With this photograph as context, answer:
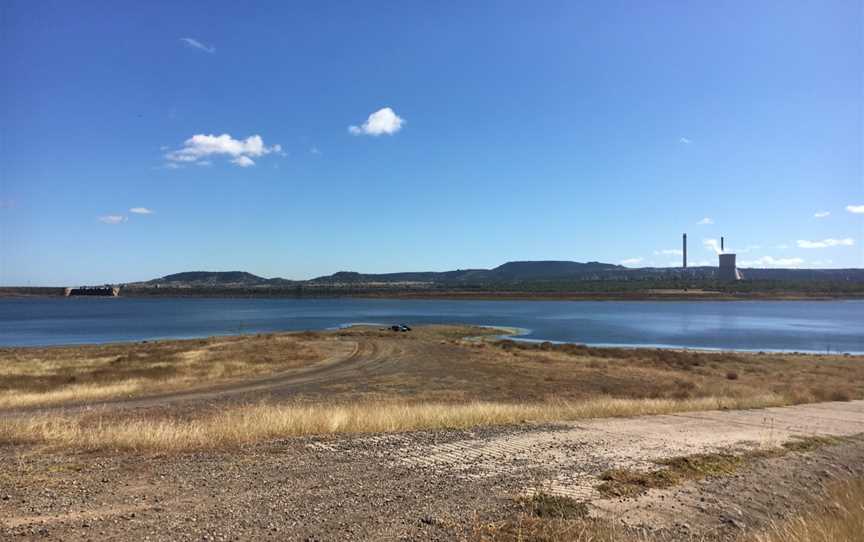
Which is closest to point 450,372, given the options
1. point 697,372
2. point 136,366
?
point 697,372

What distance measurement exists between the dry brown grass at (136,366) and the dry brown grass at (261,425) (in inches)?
481

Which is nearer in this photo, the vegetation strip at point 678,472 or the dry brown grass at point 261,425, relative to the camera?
the vegetation strip at point 678,472

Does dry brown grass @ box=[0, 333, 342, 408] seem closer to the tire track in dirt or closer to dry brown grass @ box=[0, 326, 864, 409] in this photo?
dry brown grass @ box=[0, 326, 864, 409]

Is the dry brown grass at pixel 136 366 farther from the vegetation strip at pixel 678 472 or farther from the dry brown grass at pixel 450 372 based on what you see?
the vegetation strip at pixel 678 472

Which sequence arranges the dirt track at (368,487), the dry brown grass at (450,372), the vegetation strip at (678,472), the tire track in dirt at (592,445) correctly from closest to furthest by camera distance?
1. the dirt track at (368,487)
2. the vegetation strip at (678,472)
3. the tire track in dirt at (592,445)
4. the dry brown grass at (450,372)

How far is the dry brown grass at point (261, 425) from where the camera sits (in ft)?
37.9

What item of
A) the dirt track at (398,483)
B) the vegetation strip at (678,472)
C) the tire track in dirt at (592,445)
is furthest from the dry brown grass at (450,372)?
the vegetation strip at (678,472)

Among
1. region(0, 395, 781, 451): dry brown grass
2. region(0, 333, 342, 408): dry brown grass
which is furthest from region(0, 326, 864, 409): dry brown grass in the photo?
region(0, 395, 781, 451): dry brown grass

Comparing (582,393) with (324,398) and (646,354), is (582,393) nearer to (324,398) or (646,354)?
(324,398)

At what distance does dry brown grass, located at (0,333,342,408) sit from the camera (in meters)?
30.1

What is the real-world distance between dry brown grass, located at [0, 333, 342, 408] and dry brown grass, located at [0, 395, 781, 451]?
40.1ft

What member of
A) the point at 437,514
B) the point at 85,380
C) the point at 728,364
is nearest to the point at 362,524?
the point at 437,514

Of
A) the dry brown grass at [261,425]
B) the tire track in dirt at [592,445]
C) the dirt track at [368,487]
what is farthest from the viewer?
the dry brown grass at [261,425]

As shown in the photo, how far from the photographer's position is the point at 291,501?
8070mm
